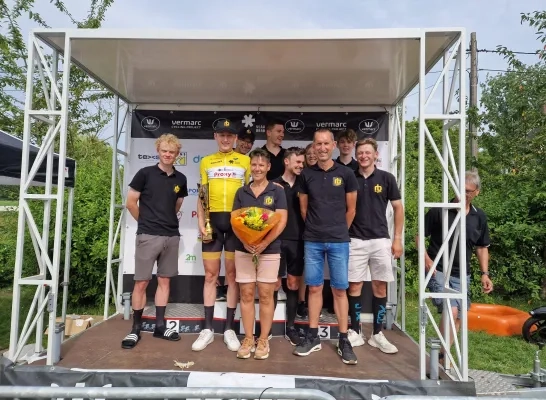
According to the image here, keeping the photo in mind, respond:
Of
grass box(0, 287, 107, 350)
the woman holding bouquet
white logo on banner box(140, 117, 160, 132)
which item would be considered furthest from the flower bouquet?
grass box(0, 287, 107, 350)

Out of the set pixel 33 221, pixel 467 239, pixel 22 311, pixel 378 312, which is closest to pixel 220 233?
pixel 33 221

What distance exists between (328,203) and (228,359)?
5.10 feet

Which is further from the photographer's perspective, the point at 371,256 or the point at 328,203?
the point at 371,256

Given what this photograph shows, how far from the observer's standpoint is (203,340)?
3.65 m

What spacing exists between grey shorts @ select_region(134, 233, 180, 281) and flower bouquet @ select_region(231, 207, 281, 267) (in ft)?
2.73

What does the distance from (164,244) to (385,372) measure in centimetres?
Result: 219

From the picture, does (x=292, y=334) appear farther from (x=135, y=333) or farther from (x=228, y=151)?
(x=228, y=151)

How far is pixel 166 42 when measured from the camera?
3.30 meters

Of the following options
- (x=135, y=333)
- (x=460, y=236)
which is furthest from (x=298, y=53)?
(x=135, y=333)

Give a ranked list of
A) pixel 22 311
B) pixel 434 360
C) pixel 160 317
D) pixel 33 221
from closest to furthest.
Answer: pixel 434 360, pixel 33 221, pixel 160 317, pixel 22 311

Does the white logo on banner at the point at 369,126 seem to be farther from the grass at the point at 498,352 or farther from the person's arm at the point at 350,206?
the grass at the point at 498,352

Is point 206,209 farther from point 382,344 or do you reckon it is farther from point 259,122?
point 382,344

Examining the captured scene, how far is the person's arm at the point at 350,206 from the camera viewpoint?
3.47 m

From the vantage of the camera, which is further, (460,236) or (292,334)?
(292,334)
